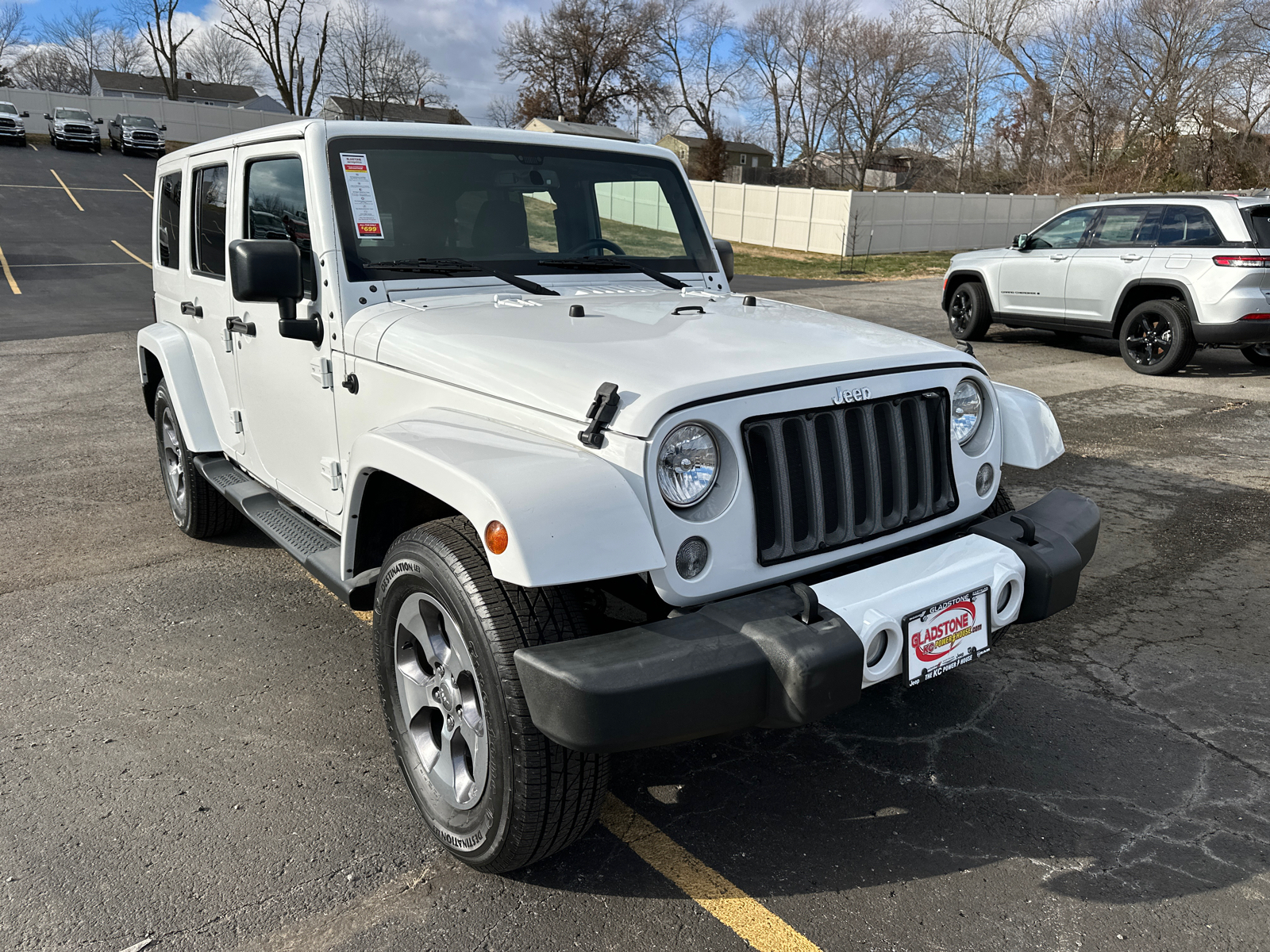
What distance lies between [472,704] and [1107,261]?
1036 cm

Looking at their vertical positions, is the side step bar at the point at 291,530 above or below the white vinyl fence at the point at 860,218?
below

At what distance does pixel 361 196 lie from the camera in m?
3.41

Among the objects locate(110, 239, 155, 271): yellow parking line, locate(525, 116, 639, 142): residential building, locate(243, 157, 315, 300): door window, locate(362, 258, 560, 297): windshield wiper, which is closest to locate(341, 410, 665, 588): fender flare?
locate(362, 258, 560, 297): windshield wiper

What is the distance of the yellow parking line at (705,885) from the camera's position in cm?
240

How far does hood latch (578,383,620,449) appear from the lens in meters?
2.38

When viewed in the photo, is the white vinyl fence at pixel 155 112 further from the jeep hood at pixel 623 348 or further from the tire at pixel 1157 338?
the jeep hood at pixel 623 348

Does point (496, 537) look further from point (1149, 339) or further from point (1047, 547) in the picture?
point (1149, 339)

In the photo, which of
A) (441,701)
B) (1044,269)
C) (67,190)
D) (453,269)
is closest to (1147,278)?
(1044,269)

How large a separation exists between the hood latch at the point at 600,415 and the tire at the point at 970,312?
35.5 ft

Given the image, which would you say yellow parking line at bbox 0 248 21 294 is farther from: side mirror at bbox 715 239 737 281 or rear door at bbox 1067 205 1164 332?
rear door at bbox 1067 205 1164 332

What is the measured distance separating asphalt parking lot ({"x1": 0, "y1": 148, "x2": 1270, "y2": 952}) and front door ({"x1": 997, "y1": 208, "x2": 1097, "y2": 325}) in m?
6.82

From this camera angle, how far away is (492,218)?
12.1 feet

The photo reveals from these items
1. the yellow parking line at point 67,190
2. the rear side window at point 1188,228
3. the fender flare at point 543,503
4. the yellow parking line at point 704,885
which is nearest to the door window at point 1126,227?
the rear side window at point 1188,228

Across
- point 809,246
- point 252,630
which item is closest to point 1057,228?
point 252,630
